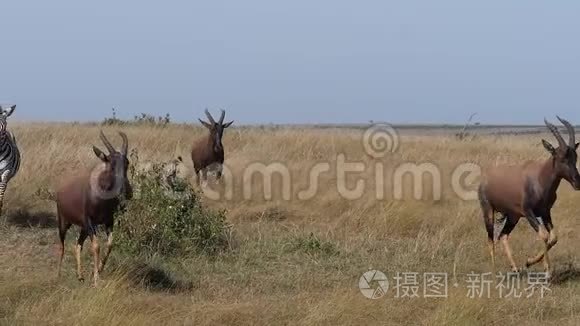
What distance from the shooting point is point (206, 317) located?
21.0 feet

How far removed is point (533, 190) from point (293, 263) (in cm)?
263

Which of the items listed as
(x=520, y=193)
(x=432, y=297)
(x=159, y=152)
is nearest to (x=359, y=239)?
(x=520, y=193)

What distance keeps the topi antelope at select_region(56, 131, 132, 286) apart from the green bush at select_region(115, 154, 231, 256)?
45.1 inches

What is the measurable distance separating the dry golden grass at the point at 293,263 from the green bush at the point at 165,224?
0.26m

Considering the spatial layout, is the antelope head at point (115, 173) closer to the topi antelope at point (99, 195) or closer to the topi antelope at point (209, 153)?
the topi antelope at point (99, 195)

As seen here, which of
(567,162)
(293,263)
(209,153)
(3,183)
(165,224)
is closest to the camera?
(567,162)

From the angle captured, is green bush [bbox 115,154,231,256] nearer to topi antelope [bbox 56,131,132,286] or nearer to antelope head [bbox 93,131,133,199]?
topi antelope [bbox 56,131,132,286]

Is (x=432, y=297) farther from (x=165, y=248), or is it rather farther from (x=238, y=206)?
(x=238, y=206)

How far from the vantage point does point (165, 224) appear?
30.2ft

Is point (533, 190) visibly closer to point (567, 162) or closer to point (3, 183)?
point (567, 162)

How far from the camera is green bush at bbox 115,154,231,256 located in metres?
9.02

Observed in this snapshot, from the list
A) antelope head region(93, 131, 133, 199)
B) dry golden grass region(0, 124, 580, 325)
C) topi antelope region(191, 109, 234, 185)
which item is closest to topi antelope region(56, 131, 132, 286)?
antelope head region(93, 131, 133, 199)

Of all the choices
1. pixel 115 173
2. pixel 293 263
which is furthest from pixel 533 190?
pixel 115 173

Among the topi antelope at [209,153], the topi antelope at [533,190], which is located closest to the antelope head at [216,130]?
the topi antelope at [209,153]
